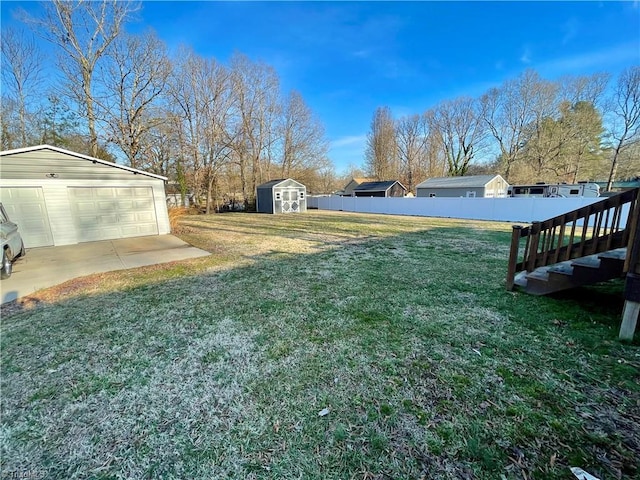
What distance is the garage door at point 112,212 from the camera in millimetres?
8664

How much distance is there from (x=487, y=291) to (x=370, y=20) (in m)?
10.1

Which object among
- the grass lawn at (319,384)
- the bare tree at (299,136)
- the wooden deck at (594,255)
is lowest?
the grass lawn at (319,384)

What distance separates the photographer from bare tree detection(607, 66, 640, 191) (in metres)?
22.0

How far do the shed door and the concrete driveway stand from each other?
36.2 feet

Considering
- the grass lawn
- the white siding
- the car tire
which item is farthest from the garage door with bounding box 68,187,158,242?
the grass lawn

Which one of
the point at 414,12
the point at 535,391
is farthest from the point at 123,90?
the point at 535,391

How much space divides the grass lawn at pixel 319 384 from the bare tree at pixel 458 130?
3147cm

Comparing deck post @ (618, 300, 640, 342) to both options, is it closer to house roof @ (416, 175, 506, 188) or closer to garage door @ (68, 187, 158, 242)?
garage door @ (68, 187, 158, 242)

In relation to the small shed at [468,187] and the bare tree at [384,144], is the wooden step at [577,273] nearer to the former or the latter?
the small shed at [468,187]

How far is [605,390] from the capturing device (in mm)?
2080

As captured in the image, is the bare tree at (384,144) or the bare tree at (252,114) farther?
the bare tree at (384,144)

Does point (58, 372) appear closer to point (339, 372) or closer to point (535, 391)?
point (339, 372)

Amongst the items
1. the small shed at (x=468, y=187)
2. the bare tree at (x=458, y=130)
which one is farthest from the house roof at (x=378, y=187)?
the bare tree at (x=458, y=130)

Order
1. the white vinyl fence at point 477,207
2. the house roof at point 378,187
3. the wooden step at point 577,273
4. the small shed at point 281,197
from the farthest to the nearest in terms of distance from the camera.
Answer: the house roof at point 378,187
the small shed at point 281,197
the white vinyl fence at point 477,207
the wooden step at point 577,273
